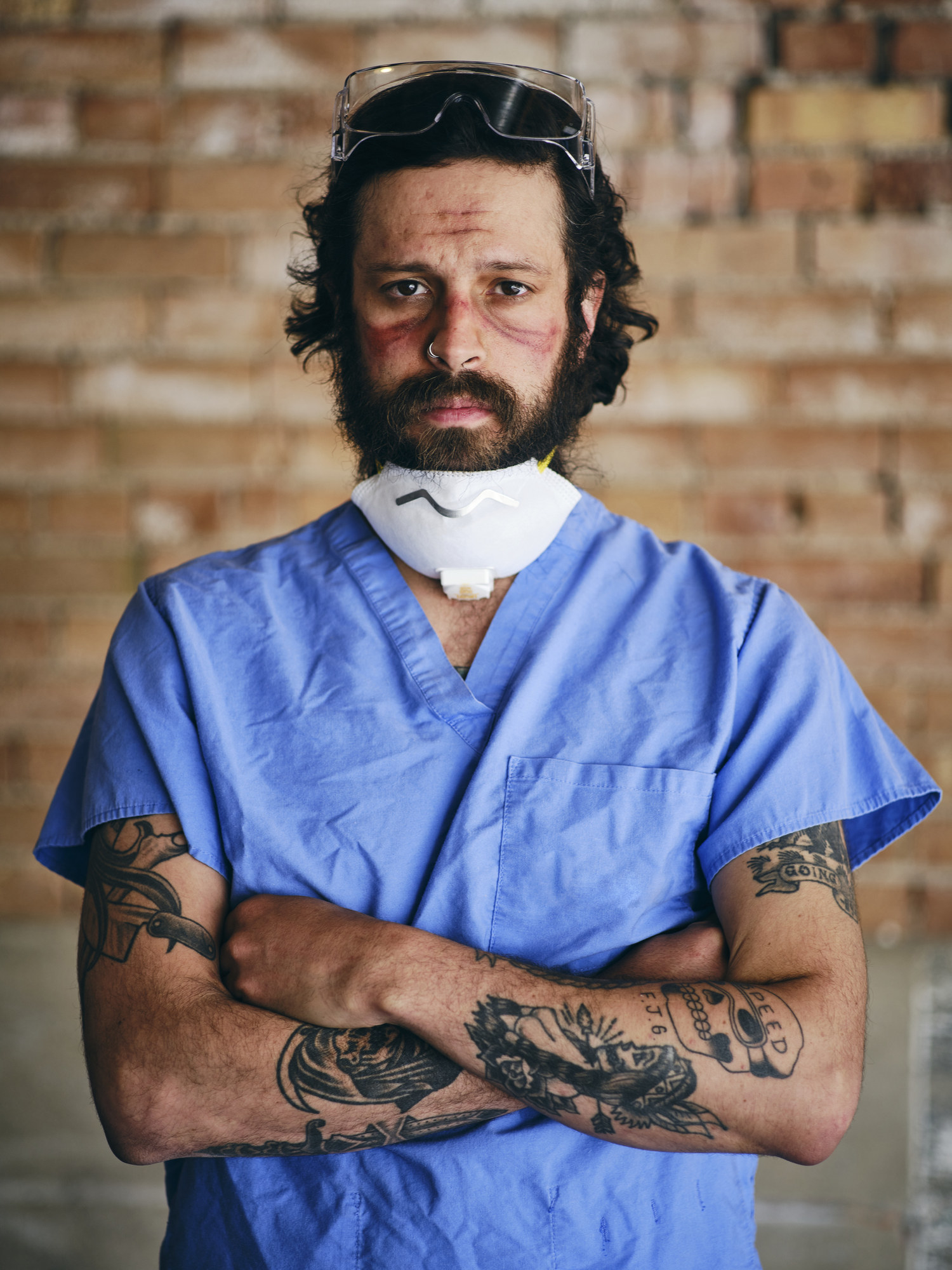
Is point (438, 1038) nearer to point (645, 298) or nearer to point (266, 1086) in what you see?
point (266, 1086)

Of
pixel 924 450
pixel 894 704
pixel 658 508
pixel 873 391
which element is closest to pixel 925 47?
pixel 873 391

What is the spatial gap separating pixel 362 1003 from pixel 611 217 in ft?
3.60

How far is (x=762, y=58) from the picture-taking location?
2.00 meters

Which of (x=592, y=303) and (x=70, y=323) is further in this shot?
(x=70, y=323)

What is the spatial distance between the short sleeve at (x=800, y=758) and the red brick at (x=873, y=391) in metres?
1.00

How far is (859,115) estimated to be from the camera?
199 centimetres

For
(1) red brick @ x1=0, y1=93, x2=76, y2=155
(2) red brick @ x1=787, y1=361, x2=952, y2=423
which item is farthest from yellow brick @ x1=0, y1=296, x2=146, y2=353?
(2) red brick @ x1=787, y1=361, x2=952, y2=423

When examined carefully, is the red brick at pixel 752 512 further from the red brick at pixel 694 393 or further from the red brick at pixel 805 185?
the red brick at pixel 805 185

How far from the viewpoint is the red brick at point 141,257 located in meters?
2.08

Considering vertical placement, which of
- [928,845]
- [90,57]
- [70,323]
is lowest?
[928,845]

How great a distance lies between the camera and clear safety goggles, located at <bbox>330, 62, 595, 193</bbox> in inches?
45.4

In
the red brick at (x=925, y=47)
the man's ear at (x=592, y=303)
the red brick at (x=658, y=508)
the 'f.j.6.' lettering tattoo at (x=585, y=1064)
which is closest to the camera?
the 'f.j.6.' lettering tattoo at (x=585, y=1064)

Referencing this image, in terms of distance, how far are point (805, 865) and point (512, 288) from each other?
70 cm

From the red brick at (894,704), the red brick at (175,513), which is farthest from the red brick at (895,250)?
the red brick at (175,513)
